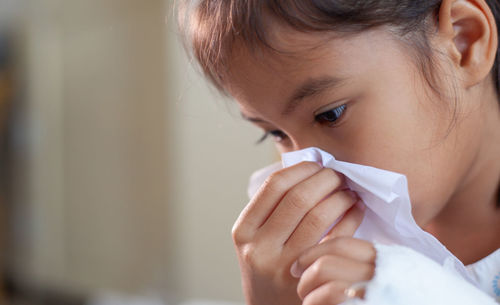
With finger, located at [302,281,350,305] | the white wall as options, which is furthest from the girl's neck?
the white wall

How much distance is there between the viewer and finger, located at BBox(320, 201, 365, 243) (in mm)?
635

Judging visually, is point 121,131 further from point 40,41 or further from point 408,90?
point 408,90

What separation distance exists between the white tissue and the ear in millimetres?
175

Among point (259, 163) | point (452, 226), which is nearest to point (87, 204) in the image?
point (259, 163)

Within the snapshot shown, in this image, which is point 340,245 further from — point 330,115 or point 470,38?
point 470,38

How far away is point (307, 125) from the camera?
2.18 ft

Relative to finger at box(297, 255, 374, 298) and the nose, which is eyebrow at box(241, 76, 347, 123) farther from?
finger at box(297, 255, 374, 298)

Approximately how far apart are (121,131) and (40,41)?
2.81 ft

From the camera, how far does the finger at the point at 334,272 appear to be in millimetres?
521

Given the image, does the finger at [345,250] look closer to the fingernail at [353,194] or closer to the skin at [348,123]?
the skin at [348,123]

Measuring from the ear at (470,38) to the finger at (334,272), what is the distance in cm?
29

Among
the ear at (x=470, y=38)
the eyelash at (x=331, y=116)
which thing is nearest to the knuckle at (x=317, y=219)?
the eyelash at (x=331, y=116)

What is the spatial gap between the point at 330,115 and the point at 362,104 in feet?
0.13

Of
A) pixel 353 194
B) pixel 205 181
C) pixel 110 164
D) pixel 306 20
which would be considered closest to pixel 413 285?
pixel 353 194
